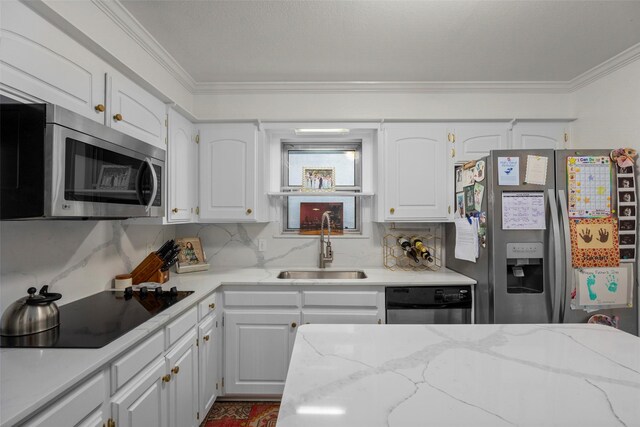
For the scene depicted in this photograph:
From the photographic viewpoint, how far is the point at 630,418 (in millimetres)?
674

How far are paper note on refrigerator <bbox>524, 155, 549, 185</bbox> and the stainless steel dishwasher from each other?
0.85 m

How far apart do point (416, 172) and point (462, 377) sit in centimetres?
196

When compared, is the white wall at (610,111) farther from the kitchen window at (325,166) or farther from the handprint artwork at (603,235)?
the kitchen window at (325,166)

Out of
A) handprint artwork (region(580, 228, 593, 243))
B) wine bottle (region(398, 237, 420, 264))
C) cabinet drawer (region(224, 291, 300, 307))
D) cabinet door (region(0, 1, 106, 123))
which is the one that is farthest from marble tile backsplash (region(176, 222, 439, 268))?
cabinet door (region(0, 1, 106, 123))

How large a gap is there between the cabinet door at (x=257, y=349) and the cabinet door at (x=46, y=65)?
1567 mm

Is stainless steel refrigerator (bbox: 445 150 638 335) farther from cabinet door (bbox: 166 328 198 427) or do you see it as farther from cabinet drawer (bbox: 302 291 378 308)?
cabinet door (bbox: 166 328 198 427)

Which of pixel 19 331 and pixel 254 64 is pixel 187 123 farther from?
pixel 19 331

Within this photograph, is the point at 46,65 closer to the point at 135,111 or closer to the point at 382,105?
the point at 135,111

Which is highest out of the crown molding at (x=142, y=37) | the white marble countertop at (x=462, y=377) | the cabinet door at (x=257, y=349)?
the crown molding at (x=142, y=37)

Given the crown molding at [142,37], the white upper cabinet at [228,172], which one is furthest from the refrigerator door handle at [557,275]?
the crown molding at [142,37]

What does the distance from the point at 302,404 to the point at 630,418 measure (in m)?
0.70

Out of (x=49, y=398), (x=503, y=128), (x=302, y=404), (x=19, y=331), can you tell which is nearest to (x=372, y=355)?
(x=302, y=404)

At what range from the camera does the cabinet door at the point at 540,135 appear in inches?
103

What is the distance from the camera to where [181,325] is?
1690 millimetres
